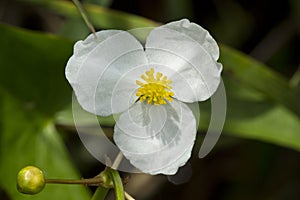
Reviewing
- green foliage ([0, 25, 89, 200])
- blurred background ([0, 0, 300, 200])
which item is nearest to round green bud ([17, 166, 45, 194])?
green foliage ([0, 25, 89, 200])

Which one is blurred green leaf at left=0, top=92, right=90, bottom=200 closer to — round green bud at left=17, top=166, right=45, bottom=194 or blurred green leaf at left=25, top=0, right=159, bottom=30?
blurred green leaf at left=25, top=0, right=159, bottom=30

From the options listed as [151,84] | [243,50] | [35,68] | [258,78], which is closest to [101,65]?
[151,84]

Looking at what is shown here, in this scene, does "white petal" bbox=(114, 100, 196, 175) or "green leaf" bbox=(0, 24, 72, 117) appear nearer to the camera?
"white petal" bbox=(114, 100, 196, 175)

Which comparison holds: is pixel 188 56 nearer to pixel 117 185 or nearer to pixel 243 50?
pixel 117 185

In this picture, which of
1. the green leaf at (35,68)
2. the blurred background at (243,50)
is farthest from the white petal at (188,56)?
the blurred background at (243,50)

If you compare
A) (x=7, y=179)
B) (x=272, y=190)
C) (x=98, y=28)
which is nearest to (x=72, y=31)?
(x=98, y=28)

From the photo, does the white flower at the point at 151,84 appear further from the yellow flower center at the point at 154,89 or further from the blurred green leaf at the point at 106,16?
the blurred green leaf at the point at 106,16

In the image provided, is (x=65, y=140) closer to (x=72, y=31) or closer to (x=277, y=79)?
(x=72, y=31)
